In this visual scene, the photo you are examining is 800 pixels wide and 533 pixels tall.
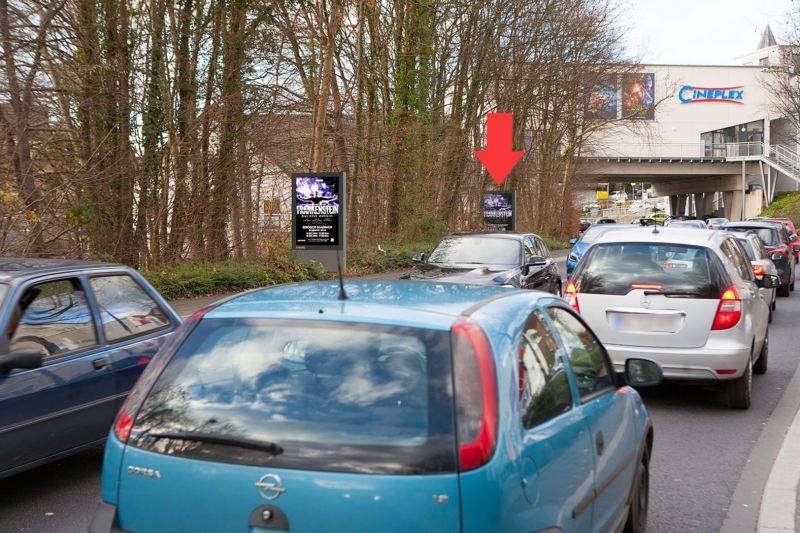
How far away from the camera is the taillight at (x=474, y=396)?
A: 283 centimetres

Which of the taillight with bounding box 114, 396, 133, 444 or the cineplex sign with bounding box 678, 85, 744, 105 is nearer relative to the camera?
the taillight with bounding box 114, 396, 133, 444

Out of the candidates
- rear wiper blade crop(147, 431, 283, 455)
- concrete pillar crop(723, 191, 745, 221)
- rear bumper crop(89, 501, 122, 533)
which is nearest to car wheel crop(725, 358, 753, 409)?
rear wiper blade crop(147, 431, 283, 455)

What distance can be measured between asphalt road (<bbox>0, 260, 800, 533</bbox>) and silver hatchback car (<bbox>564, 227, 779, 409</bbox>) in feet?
1.52

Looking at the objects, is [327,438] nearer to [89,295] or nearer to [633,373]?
[633,373]

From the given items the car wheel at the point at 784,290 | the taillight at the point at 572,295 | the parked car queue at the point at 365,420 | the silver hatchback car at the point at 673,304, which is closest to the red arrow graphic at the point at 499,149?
the car wheel at the point at 784,290

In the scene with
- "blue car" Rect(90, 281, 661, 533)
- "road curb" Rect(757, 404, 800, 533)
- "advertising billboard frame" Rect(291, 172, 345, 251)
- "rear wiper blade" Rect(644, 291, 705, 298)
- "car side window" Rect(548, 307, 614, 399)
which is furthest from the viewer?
"advertising billboard frame" Rect(291, 172, 345, 251)

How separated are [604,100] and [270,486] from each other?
154 ft

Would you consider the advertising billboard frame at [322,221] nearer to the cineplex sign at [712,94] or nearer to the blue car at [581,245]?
the blue car at [581,245]

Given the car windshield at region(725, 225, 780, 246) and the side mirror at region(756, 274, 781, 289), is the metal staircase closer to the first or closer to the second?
the car windshield at region(725, 225, 780, 246)

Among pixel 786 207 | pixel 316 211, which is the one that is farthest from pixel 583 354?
pixel 786 207

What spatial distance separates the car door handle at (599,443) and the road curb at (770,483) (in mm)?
1929

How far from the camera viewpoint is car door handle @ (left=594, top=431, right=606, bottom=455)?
151 inches

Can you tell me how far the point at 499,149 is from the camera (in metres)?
40.3

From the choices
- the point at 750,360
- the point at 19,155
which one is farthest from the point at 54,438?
the point at 19,155
